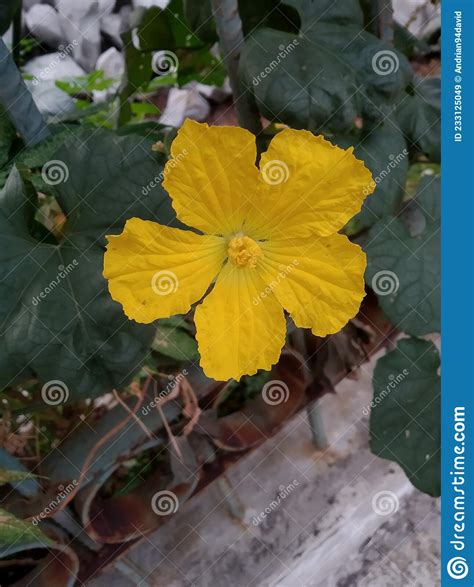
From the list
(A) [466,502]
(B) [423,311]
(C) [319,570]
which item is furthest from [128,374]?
(C) [319,570]

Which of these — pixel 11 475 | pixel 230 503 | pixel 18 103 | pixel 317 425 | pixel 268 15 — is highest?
pixel 268 15

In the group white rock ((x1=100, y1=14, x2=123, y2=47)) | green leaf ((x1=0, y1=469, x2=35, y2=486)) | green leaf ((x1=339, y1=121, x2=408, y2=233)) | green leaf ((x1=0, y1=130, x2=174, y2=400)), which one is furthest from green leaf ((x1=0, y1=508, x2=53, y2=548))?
white rock ((x1=100, y1=14, x2=123, y2=47))

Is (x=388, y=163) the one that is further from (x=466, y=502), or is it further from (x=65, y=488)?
(x=65, y=488)

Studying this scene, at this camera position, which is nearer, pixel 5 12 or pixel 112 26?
pixel 5 12
